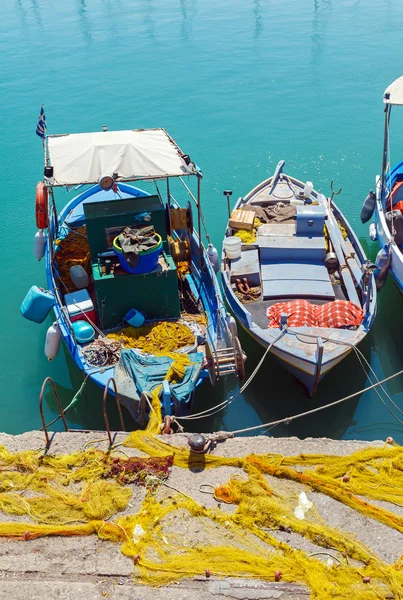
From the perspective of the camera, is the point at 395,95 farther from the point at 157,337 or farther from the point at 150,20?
the point at 150,20

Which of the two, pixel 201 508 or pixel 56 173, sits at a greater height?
pixel 56 173

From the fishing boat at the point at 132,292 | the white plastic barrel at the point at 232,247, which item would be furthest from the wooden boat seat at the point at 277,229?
the fishing boat at the point at 132,292

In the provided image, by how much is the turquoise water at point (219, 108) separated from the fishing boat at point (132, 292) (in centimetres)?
148

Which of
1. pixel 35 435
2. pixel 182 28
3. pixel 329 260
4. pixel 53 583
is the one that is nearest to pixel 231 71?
pixel 182 28

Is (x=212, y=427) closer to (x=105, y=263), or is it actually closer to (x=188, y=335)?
(x=188, y=335)

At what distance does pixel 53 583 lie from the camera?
6.78 meters

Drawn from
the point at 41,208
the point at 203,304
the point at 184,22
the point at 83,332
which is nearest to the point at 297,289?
the point at 203,304

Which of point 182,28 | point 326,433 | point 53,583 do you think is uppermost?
point 182,28

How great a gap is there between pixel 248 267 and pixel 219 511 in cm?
741

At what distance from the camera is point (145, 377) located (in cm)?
1066

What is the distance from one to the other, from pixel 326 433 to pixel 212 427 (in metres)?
2.42

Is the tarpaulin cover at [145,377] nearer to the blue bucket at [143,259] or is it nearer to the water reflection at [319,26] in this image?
the blue bucket at [143,259]

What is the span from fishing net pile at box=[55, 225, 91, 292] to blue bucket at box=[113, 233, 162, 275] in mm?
2085

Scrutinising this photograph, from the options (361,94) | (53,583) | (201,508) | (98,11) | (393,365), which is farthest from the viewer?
(98,11)
